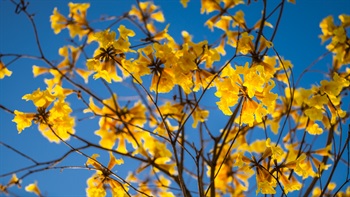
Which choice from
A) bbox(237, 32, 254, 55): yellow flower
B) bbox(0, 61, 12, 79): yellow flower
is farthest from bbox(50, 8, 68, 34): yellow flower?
bbox(237, 32, 254, 55): yellow flower

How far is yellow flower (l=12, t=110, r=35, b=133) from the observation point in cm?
171

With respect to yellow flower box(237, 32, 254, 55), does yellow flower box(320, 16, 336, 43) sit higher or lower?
higher

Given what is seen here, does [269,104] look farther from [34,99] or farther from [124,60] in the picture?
[34,99]

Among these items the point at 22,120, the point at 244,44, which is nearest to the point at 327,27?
the point at 244,44

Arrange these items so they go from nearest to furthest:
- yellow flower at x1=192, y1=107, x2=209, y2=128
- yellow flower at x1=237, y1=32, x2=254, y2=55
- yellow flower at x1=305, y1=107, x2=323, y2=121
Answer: yellow flower at x1=237, y1=32, x2=254, y2=55 < yellow flower at x1=305, y1=107, x2=323, y2=121 < yellow flower at x1=192, y1=107, x2=209, y2=128

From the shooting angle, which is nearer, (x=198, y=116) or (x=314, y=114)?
(x=314, y=114)

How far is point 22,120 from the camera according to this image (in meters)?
1.71

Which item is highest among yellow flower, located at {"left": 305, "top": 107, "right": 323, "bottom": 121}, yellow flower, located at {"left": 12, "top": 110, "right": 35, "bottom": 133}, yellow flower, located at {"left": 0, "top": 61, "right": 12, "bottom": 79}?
yellow flower, located at {"left": 0, "top": 61, "right": 12, "bottom": 79}

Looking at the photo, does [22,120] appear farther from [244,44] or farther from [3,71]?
[244,44]

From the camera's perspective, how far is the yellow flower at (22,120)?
1711mm

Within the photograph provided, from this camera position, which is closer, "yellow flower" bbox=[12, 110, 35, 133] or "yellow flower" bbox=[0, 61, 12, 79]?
"yellow flower" bbox=[12, 110, 35, 133]

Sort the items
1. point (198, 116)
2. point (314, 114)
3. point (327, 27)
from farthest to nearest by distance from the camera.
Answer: point (327, 27) < point (198, 116) < point (314, 114)

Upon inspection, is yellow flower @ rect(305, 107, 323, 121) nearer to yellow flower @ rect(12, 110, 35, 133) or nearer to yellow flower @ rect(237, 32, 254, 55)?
yellow flower @ rect(237, 32, 254, 55)

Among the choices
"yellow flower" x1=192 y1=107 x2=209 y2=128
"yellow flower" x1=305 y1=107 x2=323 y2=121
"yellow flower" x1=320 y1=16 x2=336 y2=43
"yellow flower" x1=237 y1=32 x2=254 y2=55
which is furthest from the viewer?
"yellow flower" x1=320 y1=16 x2=336 y2=43
